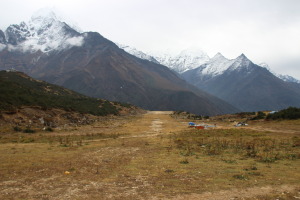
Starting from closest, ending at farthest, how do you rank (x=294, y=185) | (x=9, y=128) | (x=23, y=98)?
(x=294, y=185) → (x=9, y=128) → (x=23, y=98)

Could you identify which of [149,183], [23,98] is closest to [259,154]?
[149,183]

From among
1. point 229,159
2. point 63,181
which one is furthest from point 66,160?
point 229,159

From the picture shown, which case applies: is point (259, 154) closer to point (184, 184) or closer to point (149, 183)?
point (184, 184)

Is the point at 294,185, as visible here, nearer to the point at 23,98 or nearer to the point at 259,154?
the point at 259,154

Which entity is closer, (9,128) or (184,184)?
(184,184)

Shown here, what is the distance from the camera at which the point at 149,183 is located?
12.5 m

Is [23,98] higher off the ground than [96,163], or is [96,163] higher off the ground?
[23,98]

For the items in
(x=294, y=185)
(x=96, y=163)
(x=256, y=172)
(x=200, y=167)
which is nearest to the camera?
(x=294, y=185)

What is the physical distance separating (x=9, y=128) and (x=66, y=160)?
23590 millimetres

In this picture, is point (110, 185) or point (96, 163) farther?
point (96, 163)

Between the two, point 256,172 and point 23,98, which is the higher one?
point 23,98

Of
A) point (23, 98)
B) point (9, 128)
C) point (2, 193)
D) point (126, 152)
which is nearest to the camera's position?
point (2, 193)

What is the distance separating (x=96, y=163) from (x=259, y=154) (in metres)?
13.0

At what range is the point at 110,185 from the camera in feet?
40.0
